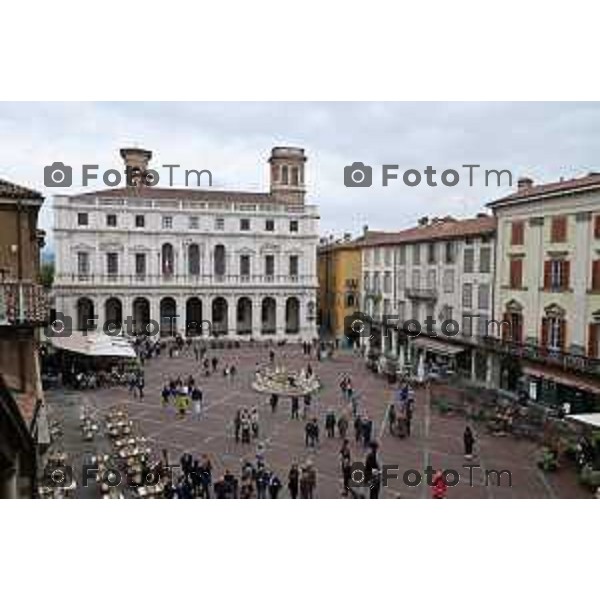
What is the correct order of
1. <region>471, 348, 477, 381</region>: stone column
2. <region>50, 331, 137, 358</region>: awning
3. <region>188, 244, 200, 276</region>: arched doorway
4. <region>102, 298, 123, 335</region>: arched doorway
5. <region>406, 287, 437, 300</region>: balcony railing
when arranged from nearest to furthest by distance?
<region>50, 331, 137, 358</region>: awning, <region>471, 348, 477, 381</region>: stone column, <region>406, 287, 437, 300</region>: balcony railing, <region>102, 298, 123, 335</region>: arched doorway, <region>188, 244, 200, 276</region>: arched doorway

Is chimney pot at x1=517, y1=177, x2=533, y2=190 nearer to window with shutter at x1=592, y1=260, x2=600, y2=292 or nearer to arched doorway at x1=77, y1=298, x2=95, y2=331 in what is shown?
window with shutter at x1=592, y1=260, x2=600, y2=292

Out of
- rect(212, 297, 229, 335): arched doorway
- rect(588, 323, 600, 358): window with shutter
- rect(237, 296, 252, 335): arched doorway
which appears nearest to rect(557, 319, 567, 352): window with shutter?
rect(588, 323, 600, 358): window with shutter

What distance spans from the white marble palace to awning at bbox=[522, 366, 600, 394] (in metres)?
25.2

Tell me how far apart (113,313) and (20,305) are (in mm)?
36324

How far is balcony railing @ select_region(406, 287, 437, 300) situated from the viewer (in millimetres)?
35941

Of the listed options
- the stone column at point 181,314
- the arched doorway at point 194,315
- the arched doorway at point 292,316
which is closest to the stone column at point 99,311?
the stone column at point 181,314

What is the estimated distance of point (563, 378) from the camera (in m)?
24.9

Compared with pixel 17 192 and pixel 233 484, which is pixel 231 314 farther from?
pixel 233 484

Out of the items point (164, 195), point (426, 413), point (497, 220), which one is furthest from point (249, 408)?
point (164, 195)

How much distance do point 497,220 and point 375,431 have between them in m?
13.4

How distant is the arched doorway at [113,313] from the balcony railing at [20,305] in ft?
113

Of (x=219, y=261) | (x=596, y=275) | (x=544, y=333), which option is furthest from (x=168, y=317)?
(x=596, y=275)

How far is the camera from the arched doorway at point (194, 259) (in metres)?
47.2

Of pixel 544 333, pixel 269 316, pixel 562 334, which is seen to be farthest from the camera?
pixel 269 316
